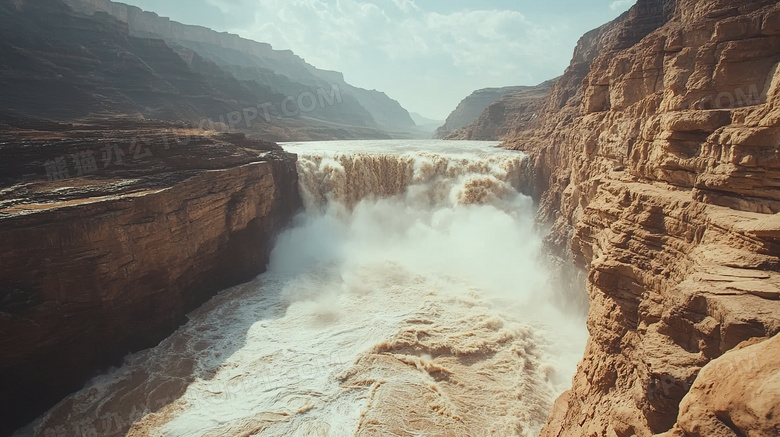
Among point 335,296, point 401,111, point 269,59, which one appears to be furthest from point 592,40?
point 401,111

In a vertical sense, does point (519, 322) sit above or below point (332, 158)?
below

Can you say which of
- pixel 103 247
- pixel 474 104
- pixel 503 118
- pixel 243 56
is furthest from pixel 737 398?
pixel 243 56

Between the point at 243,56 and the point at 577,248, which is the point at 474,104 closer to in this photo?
the point at 243,56

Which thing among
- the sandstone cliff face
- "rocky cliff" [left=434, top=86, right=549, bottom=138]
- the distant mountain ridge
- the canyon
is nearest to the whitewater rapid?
the canyon

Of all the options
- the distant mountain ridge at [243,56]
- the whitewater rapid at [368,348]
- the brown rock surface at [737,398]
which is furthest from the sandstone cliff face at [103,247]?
Result: the distant mountain ridge at [243,56]

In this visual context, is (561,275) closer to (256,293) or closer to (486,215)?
(486,215)

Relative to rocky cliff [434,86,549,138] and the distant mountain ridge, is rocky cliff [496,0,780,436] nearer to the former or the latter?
the distant mountain ridge
